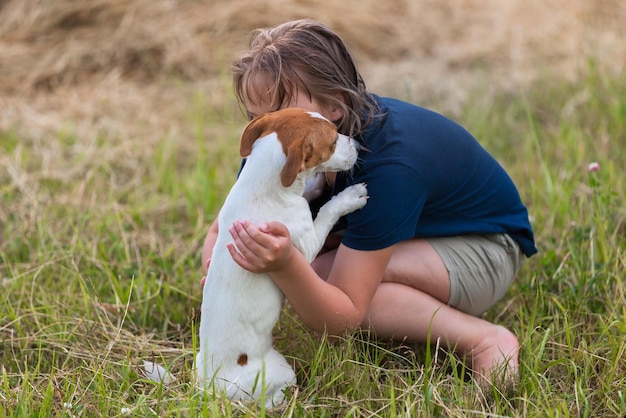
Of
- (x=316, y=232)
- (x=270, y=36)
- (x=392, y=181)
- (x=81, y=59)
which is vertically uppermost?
(x=270, y=36)

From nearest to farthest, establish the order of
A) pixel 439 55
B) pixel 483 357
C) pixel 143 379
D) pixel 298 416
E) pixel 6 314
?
pixel 298 416
pixel 143 379
pixel 483 357
pixel 6 314
pixel 439 55

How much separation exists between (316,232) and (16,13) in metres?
4.17

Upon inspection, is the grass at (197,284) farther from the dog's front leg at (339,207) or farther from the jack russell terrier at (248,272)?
the dog's front leg at (339,207)

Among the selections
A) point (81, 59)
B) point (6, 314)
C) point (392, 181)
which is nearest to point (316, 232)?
point (392, 181)

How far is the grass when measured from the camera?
2.04 meters

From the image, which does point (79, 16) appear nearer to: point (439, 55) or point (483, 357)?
point (439, 55)

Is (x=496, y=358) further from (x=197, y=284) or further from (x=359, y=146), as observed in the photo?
(x=197, y=284)

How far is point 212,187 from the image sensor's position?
354 cm

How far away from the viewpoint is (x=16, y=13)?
5.44 m

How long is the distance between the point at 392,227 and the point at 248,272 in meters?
0.40

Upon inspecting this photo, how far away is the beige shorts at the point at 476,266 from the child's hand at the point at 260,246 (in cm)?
63

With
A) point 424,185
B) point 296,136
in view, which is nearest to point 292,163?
point 296,136

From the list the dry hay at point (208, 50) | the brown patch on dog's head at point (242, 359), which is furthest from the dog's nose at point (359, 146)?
the dry hay at point (208, 50)

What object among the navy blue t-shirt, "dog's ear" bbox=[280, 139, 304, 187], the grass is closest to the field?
the grass
